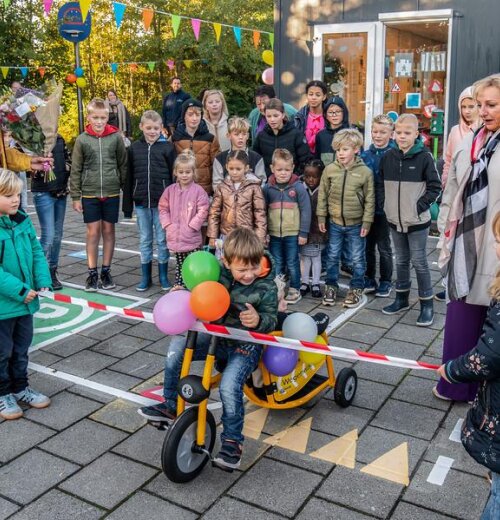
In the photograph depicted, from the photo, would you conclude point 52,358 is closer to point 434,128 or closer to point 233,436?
point 233,436

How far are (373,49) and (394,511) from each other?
929cm

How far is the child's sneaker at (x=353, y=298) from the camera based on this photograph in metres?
6.52

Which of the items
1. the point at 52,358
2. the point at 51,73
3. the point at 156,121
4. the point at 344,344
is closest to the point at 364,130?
the point at 156,121

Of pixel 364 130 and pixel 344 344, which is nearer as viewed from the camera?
pixel 344 344

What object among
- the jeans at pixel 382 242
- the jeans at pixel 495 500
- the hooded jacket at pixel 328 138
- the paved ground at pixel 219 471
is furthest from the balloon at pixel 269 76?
the jeans at pixel 495 500

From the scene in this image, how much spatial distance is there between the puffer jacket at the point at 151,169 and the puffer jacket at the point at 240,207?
775 mm

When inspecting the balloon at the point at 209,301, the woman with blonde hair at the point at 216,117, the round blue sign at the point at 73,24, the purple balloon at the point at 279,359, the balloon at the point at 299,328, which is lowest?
the purple balloon at the point at 279,359

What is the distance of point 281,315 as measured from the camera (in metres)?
4.25

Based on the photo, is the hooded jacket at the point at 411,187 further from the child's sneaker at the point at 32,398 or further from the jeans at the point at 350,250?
the child's sneaker at the point at 32,398

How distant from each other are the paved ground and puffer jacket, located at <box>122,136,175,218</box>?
2.02m

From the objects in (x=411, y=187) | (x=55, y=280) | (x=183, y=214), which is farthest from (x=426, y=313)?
(x=55, y=280)

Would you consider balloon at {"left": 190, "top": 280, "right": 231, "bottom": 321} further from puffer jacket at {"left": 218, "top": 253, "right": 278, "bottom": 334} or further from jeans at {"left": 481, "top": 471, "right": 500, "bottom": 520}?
jeans at {"left": 481, "top": 471, "right": 500, "bottom": 520}

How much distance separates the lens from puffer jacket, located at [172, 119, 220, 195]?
6996 mm

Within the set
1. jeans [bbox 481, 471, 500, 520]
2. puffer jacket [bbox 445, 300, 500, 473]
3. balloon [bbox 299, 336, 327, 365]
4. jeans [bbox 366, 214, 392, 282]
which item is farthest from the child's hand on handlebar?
jeans [bbox 366, 214, 392, 282]
